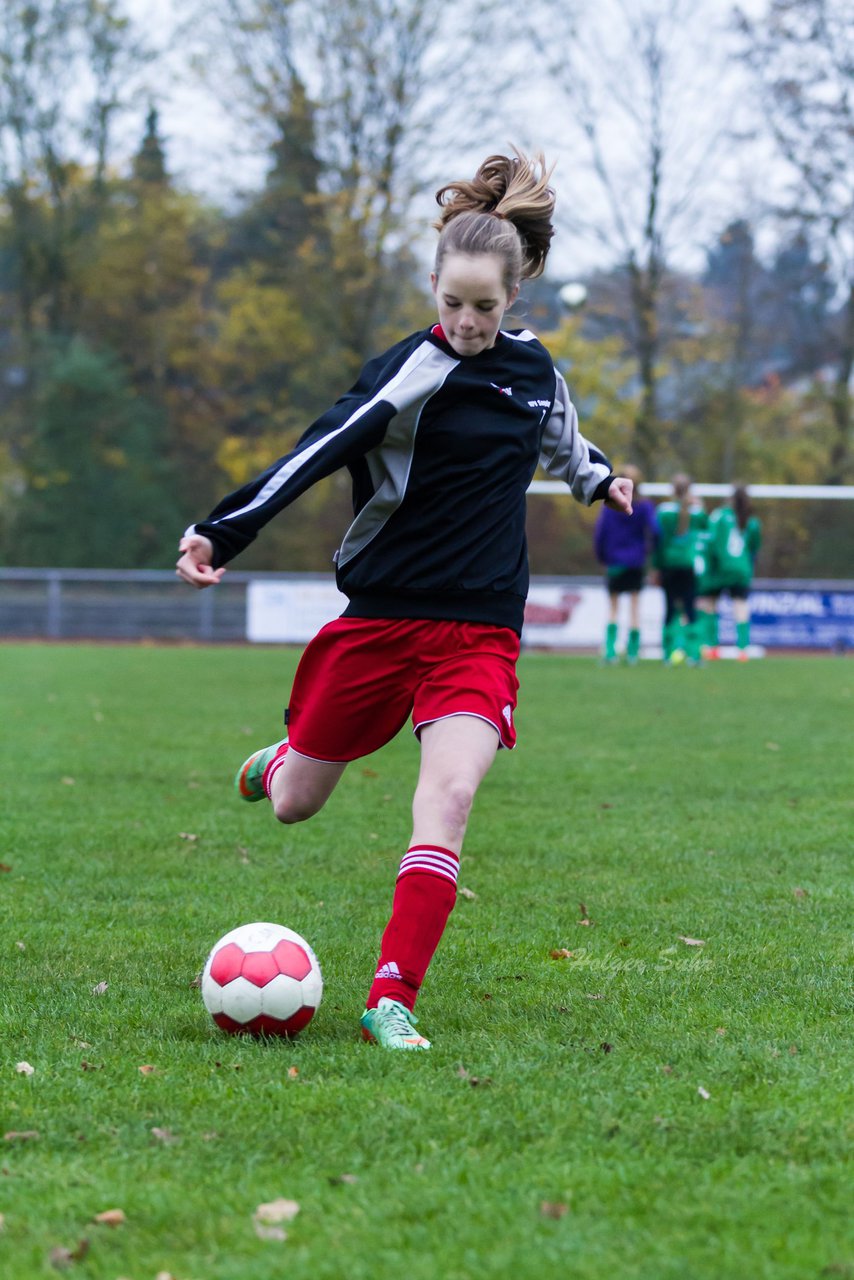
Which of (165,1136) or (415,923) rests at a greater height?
(415,923)

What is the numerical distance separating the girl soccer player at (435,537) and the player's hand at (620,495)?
0.30 meters

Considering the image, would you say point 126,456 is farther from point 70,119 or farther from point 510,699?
point 510,699

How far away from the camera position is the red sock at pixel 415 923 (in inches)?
139

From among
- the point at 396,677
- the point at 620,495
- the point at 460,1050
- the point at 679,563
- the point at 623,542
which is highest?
the point at 623,542

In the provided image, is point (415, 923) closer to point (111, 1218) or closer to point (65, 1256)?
point (111, 1218)

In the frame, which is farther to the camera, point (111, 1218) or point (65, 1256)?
point (111, 1218)

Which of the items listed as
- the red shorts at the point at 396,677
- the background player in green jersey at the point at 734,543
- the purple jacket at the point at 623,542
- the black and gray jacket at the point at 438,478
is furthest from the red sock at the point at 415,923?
the background player in green jersey at the point at 734,543

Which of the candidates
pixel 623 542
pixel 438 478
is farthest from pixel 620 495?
pixel 623 542

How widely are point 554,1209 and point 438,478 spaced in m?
1.98

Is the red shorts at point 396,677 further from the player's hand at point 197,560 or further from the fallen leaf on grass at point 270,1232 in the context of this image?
the fallen leaf on grass at point 270,1232

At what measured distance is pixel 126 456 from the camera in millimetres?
35281

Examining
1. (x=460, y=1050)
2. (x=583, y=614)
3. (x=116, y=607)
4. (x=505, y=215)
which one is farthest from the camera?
(x=116, y=607)

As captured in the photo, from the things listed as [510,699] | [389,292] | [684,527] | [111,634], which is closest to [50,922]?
[510,699]

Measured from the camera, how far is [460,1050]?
11.0 ft
